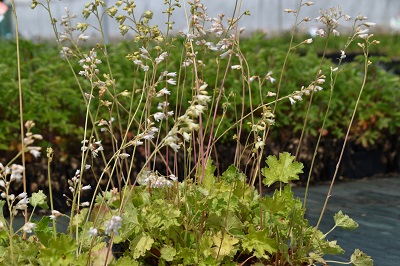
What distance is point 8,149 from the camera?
561 cm

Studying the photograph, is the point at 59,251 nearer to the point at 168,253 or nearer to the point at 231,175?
the point at 168,253

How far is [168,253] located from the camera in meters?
3.09

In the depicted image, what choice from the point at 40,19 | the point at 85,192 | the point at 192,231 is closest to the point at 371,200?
the point at 85,192

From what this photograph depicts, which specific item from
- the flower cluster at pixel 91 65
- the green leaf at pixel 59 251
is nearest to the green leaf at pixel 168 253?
the green leaf at pixel 59 251

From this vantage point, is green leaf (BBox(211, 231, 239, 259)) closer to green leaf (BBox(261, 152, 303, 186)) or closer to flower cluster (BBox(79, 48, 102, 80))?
green leaf (BBox(261, 152, 303, 186))

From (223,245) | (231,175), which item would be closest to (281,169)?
(231,175)

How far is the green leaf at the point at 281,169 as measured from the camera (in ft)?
10.9

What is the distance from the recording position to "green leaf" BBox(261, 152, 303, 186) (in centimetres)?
332

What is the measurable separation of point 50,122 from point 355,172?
289 cm

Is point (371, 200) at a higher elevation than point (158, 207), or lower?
lower

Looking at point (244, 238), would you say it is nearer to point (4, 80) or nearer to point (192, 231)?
point (192, 231)

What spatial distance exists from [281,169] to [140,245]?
27.1 inches

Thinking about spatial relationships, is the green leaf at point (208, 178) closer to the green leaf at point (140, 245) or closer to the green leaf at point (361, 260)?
the green leaf at point (140, 245)

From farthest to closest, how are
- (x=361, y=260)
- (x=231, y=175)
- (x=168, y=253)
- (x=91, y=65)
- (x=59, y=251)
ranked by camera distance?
(x=231, y=175) → (x=361, y=260) → (x=168, y=253) → (x=91, y=65) → (x=59, y=251)
